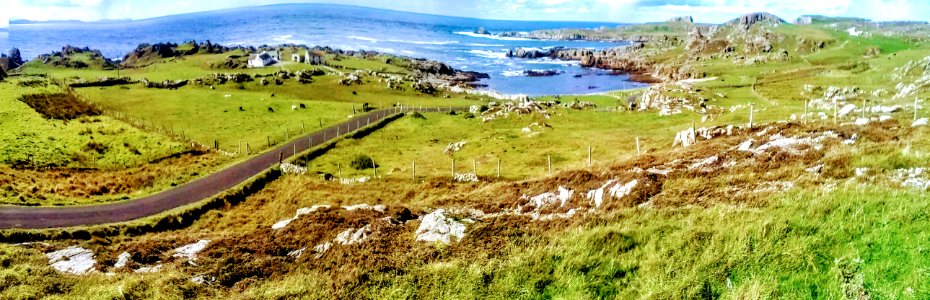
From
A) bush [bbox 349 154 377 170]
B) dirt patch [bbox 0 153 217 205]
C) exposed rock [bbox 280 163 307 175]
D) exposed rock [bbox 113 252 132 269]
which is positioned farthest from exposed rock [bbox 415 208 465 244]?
bush [bbox 349 154 377 170]

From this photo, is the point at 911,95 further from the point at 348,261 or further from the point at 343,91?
the point at 343,91

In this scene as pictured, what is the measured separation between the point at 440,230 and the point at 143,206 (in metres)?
32.0

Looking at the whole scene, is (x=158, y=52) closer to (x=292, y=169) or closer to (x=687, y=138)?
(x=292, y=169)

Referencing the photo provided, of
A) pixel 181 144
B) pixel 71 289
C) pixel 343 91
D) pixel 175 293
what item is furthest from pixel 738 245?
pixel 343 91

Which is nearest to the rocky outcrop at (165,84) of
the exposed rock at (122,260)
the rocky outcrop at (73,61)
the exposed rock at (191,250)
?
the rocky outcrop at (73,61)

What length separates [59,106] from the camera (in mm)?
78438

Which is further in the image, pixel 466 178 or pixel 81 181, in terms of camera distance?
pixel 81 181

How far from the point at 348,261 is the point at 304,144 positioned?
5328 cm

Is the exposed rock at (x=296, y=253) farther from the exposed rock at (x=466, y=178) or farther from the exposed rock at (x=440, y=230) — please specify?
the exposed rock at (x=466, y=178)

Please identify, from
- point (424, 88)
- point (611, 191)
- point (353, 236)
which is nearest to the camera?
point (353, 236)

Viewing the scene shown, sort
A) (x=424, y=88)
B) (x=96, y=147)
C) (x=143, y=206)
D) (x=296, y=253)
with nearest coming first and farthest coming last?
(x=296, y=253) → (x=143, y=206) → (x=96, y=147) → (x=424, y=88)

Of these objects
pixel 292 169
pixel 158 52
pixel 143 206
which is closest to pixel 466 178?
pixel 292 169

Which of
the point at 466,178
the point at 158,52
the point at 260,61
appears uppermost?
the point at 158,52

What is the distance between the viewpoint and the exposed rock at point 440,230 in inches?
683
